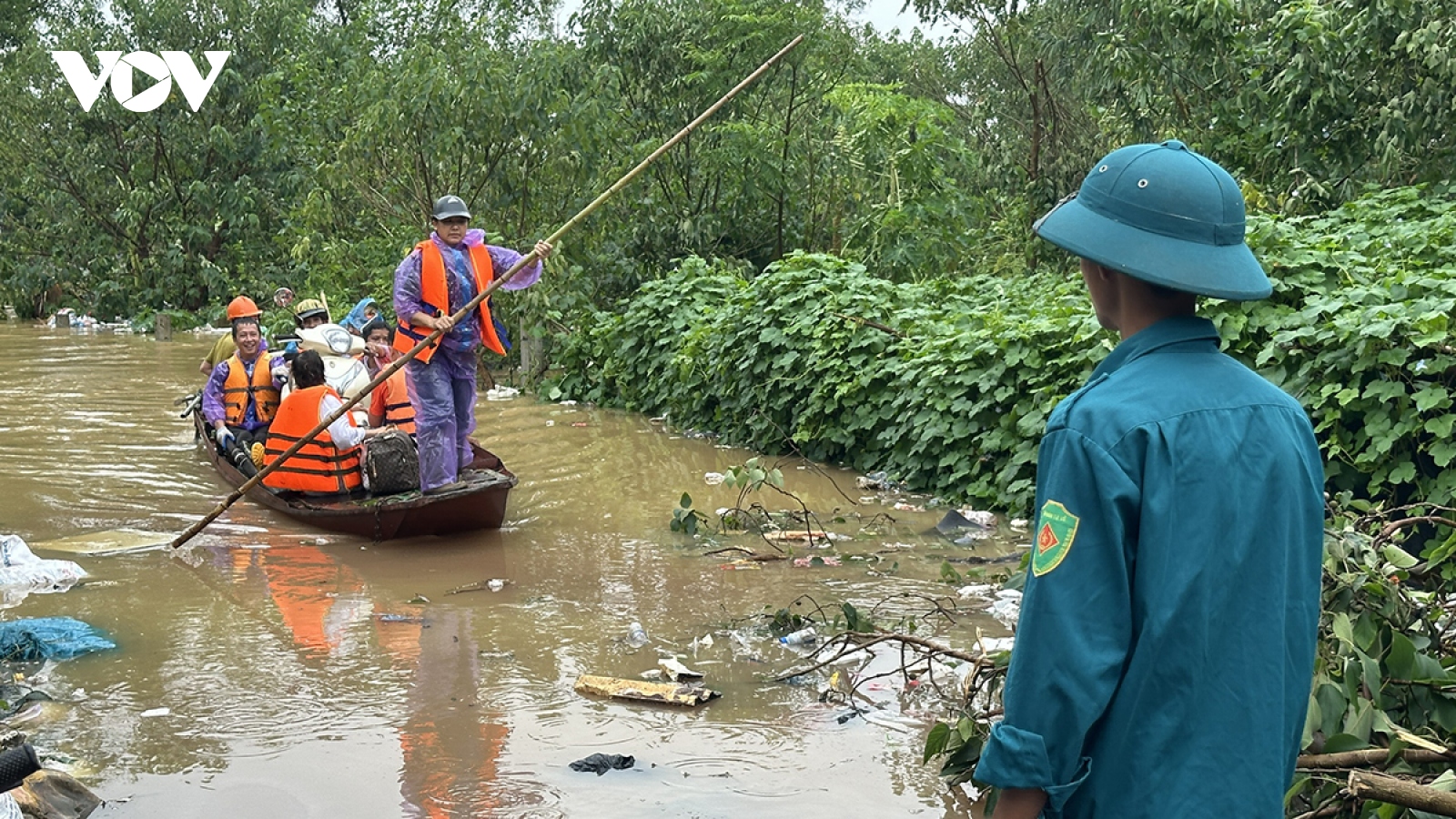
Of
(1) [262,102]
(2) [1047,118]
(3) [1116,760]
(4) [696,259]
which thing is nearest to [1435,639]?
(3) [1116,760]

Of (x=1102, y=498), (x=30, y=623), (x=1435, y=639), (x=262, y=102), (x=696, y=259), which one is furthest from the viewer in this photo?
(x=262, y=102)

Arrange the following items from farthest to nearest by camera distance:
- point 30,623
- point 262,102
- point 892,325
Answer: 1. point 262,102
2. point 892,325
3. point 30,623

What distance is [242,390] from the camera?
11.5 metres

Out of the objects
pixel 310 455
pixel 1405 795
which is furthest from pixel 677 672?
pixel 310 455

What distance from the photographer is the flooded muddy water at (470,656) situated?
5.09m

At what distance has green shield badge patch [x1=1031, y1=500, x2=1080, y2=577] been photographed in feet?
6.82

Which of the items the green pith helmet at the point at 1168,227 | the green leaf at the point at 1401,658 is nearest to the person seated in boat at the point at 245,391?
the green leaf at the point at 1401,658

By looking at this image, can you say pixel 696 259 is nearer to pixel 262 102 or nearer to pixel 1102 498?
pixel 1102 498

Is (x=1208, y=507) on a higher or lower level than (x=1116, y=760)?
higher

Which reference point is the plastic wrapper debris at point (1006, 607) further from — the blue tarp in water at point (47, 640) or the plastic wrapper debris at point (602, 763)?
the blue tarp in water at point (47, 640)

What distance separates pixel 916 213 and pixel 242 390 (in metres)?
8.79

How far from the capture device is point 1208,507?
2061 millimetres

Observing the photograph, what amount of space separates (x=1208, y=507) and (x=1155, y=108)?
15.9 metres

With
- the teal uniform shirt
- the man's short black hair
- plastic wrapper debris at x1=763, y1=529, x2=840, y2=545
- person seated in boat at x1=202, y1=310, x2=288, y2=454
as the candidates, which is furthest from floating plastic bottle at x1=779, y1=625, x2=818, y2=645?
person seated in boat at x1=202, y1=310, x2=288, y2=454
